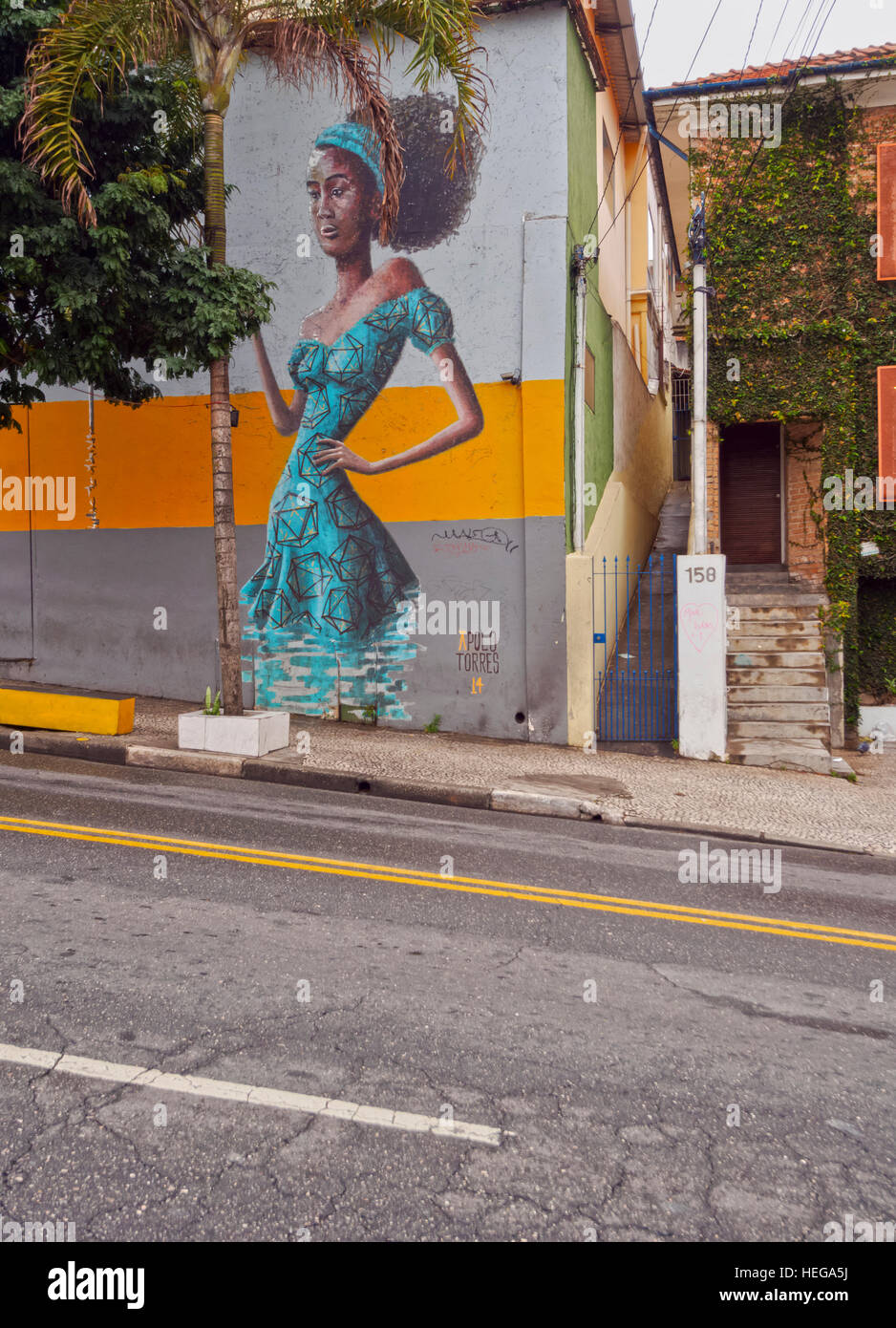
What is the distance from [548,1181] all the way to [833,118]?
14.6 meters

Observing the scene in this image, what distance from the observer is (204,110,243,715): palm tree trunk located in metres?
9.64

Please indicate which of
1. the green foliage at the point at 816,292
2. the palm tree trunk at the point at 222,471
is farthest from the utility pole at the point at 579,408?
the palm tree trunk at the point at 222,471

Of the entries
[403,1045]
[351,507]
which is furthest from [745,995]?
[351,507]

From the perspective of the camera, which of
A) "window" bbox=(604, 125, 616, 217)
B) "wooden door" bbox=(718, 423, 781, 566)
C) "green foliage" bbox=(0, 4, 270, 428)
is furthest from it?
"wooden door" bbox=(718, 423, 781, 566)

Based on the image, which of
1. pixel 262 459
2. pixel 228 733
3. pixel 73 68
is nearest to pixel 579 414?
pixel 262 459

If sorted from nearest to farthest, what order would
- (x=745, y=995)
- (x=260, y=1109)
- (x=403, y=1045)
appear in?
(x=260, y=1109)
(x=403, y=1045)
(x=745, y=995)

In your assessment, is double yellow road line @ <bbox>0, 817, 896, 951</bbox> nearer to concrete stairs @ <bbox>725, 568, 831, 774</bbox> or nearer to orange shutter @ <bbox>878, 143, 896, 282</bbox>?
concrete stairs @ <bbox>725, 568, 831, 774</bbox>

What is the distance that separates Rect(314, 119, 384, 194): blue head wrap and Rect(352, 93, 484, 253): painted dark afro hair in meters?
0.42

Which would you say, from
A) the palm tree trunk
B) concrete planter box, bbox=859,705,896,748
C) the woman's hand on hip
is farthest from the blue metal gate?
the palm tree trunk

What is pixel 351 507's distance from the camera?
1204cm

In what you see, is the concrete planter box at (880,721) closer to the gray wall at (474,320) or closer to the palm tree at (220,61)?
the gray wall at (474,320)

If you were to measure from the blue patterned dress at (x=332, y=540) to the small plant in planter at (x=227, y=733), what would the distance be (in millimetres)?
2130
